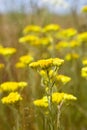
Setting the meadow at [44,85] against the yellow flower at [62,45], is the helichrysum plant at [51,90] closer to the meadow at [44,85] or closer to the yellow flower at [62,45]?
the meadow at [44,85]

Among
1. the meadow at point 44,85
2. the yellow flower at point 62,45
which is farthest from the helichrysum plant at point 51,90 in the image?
the yellow flower at point 62,45

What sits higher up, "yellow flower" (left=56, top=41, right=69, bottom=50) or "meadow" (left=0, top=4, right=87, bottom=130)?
"yellow flower" (left=56, top=41, right=69, bottom=50)

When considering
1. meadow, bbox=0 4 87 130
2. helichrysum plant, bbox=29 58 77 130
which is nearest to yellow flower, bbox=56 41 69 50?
meadow, bbox=0 4 87 130

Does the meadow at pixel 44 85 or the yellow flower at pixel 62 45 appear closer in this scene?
the meadow at pixel 44 85

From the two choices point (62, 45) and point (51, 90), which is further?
point (62, 45)

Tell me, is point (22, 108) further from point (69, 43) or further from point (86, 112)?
point (69, 43)

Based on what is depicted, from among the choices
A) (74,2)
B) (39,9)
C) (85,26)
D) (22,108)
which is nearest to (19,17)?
(39,9)

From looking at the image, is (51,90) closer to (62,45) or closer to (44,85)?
(44,85)

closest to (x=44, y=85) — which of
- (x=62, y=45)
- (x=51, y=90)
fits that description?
(x=51, y=90)

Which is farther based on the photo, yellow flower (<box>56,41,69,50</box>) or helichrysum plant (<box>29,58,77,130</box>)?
yellow flower (<box>56,41,69,50</box>)

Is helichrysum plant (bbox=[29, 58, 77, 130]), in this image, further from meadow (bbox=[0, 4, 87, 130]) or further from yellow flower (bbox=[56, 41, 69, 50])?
yellow flower (bbox=[56, 41, 69, 50])
